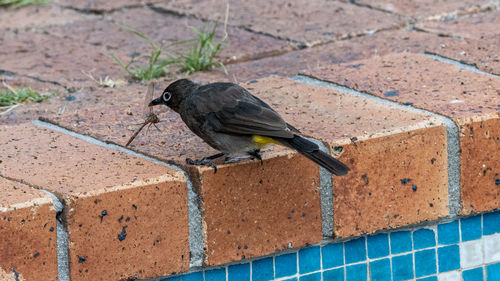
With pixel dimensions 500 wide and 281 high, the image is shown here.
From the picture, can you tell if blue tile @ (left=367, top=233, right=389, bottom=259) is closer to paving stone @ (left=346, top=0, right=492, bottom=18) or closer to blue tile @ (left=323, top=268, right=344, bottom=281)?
blue tile @ (left=323, top=268, right=344, bottom=281)

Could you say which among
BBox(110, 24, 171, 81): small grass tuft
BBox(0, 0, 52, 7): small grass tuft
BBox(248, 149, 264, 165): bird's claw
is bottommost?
BBox(0, 0, 52, 7): small grass tuft

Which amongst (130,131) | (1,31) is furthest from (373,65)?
(1,31)

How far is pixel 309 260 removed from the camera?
2.58 m

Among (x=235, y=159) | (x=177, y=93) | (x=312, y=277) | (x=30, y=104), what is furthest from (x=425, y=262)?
(x=30, y=104)

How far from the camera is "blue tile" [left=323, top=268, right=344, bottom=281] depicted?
2.62 m

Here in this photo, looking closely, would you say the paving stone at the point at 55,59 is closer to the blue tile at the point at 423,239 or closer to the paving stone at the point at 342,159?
the paving stone at the point at 342,159

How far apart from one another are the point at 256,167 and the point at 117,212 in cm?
42

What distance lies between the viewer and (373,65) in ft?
10.7

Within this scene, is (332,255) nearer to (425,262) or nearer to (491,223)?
(425,262)

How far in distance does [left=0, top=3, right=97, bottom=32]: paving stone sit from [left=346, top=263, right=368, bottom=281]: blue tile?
Result: 8.53 ft

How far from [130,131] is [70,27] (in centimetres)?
199

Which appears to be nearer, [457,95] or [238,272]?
[238,272]

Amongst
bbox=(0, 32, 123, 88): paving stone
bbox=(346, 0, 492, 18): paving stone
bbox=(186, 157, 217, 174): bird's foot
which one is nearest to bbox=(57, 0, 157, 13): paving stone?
bbox=(0, 32, 123, 88): paving stone

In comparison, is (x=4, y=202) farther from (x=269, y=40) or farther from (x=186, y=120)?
(x=269, y=40)
